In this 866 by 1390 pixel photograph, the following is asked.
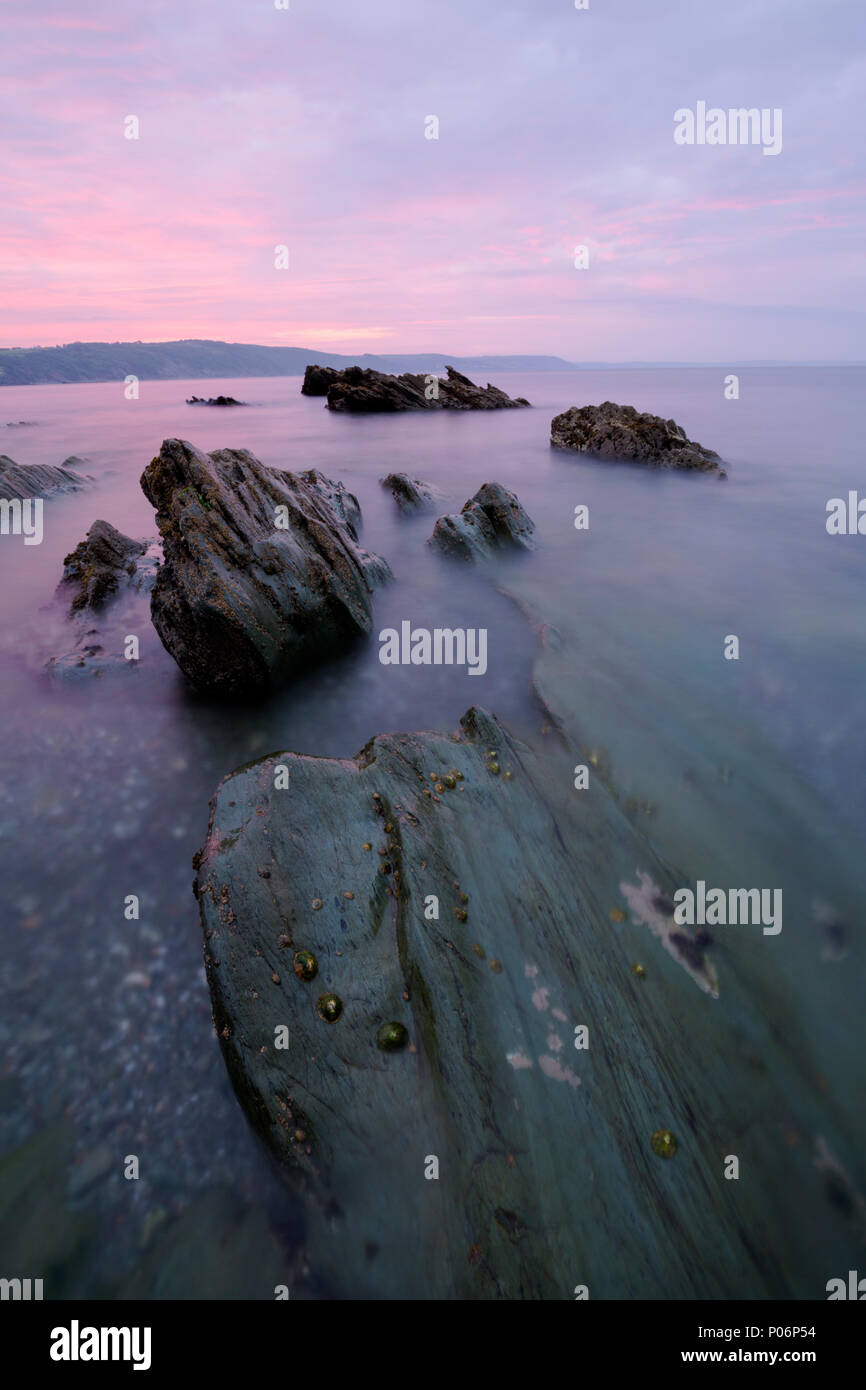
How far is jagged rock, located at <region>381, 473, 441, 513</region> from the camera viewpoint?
76.4 ft

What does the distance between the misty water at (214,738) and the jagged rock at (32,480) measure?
3783 mm

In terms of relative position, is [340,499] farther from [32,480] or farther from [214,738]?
[32,480]

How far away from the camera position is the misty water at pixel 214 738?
4309 mm

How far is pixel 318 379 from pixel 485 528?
3655 inches

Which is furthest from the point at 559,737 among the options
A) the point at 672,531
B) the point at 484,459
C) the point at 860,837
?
the point at 484,459

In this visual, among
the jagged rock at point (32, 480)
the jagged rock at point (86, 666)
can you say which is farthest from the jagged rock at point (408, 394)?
the jagged rock at point (86, 666)

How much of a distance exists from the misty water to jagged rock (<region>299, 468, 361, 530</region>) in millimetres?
719

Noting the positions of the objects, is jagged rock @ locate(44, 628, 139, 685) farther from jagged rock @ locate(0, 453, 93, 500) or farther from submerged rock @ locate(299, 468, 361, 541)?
jagged rock @ locate(0, 453, 93, 500)

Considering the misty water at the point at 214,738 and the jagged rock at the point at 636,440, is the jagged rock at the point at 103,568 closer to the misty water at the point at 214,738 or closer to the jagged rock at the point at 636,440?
the misty water at the point at 214,738

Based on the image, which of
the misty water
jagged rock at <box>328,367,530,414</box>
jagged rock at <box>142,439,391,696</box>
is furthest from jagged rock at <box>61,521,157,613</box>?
jagged rock at <box>328,367,530,414</box>

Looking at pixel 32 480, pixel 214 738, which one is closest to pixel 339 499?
pixel 214 738

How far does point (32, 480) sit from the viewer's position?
2680 centimetres

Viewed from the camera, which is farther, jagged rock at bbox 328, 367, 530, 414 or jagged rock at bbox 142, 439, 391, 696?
jagged rock at bbox 328, 367, 530, 414

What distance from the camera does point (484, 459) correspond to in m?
36.0
